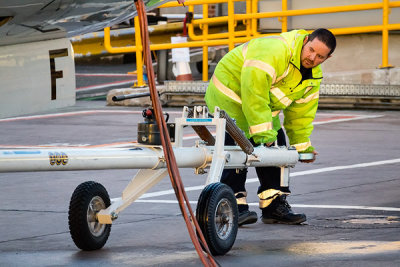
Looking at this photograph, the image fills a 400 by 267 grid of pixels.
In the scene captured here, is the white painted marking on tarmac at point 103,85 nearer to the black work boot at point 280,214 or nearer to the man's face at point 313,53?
the black work boot at point 280,214

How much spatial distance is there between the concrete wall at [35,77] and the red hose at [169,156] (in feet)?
2.42

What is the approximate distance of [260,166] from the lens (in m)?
7.45

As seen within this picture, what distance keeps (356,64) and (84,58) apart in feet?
27.7

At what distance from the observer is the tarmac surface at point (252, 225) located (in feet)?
21.0

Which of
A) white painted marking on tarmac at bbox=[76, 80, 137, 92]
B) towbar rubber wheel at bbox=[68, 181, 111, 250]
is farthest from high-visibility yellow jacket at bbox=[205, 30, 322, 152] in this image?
white painted marking on tarmac at bbox=[76, 80, 137, 92]

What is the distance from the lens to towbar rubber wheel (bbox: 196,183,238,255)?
21.0 feet

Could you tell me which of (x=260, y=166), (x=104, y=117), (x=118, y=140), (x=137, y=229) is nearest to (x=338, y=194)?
(x=260, y=166)

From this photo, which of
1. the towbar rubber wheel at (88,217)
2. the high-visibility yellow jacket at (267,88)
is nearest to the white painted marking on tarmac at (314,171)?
the high-visibility yellow jacket at (267,88)

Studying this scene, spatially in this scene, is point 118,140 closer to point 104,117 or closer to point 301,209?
point 104,117

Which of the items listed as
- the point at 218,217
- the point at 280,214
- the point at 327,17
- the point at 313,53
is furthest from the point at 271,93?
the point at 327,17

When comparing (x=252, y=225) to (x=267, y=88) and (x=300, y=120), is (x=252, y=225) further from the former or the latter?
(x=267, y=88)

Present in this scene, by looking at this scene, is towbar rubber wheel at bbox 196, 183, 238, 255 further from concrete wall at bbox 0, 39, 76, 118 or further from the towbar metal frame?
concrete wall at bbox 0, 39, 76, 118

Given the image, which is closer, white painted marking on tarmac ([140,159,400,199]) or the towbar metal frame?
the towbar metal frame

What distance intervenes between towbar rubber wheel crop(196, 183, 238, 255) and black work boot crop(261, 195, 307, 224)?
93 cm
